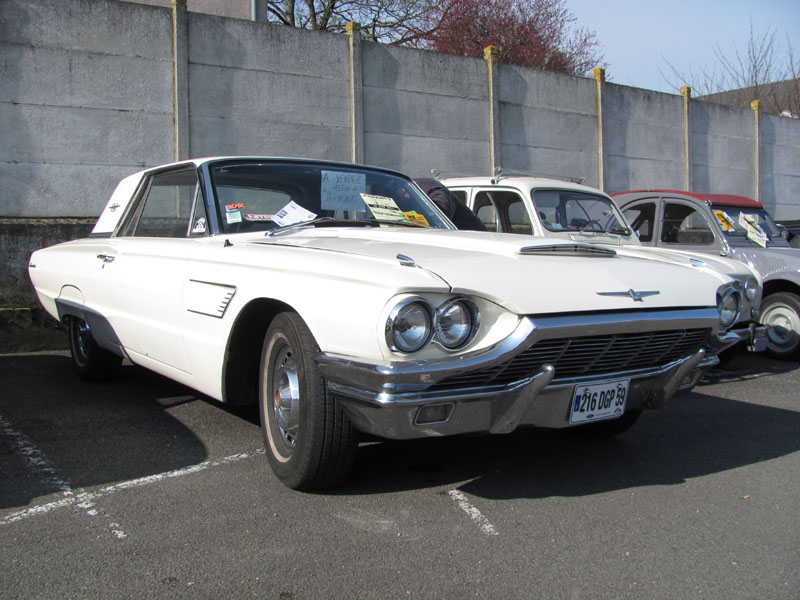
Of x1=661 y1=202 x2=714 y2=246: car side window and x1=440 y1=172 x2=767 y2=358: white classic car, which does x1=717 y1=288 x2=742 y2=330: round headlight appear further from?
x1=661 y1=202 x2=714 y2=246: car side window

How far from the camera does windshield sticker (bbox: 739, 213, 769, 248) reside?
7379 millimetres

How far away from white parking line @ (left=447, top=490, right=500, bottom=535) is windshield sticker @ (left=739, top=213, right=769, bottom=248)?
218 inches

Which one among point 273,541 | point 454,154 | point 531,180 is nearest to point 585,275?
point 273,541

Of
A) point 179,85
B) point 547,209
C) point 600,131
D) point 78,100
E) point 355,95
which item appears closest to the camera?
point 547,209

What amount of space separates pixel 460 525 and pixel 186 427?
6.51ft

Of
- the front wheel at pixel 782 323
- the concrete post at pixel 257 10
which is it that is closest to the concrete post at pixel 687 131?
the front wheel at pixel 782 323

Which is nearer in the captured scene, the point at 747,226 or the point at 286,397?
the point at 286,397

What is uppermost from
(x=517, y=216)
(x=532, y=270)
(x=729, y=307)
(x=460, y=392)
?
(x=517, y=216)

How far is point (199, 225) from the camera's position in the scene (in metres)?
4.04

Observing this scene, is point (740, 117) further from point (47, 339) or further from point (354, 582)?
point (354, 582)

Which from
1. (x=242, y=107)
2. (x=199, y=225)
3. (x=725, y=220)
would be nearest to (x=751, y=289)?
(x=725, y=220)

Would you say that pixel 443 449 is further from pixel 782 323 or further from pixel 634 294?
pixel 782 323

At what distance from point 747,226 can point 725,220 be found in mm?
281

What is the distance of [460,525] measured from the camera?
283cm
